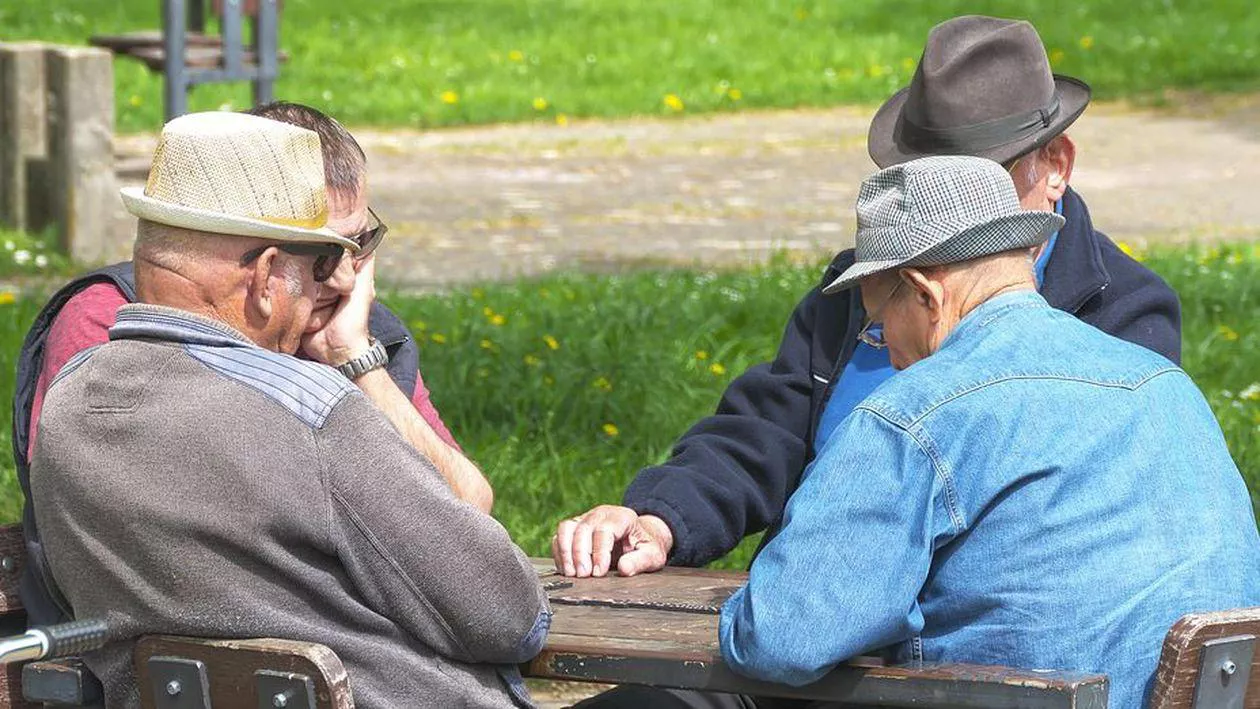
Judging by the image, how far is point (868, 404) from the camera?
2.69 meters

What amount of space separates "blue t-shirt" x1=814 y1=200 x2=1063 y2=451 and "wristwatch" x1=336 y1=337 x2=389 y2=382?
790 millimetres

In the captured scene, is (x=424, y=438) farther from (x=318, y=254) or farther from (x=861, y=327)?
(x=861, y=327)

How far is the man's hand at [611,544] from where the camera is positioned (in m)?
3.48

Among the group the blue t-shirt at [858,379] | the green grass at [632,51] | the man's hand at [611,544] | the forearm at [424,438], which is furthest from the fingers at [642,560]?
the green grass at [632,51]

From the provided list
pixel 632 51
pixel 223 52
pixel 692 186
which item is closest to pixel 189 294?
pixel 223 52

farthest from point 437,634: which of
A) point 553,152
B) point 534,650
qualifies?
point 553,152

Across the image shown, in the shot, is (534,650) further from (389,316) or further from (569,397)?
(569,397)

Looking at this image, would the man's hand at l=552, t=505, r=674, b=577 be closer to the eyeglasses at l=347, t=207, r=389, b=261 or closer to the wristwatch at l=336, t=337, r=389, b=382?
the wristwatch at l=336, t=337, r=389, b=382

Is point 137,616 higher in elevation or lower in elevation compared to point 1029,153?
lower

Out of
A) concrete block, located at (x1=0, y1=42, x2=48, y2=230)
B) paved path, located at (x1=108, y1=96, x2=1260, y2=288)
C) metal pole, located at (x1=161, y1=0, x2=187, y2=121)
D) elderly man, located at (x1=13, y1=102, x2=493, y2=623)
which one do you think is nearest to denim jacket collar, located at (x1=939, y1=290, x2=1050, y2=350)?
elderly man, located at (x1=13, y1=102, x2=493, y2=623)

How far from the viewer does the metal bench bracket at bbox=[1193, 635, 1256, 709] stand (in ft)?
8.55

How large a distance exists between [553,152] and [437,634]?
10.9 meters

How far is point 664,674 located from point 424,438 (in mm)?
804

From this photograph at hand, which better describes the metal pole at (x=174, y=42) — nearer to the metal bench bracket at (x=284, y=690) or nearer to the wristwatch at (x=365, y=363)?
the wristwatch at (x=365, y=363)
